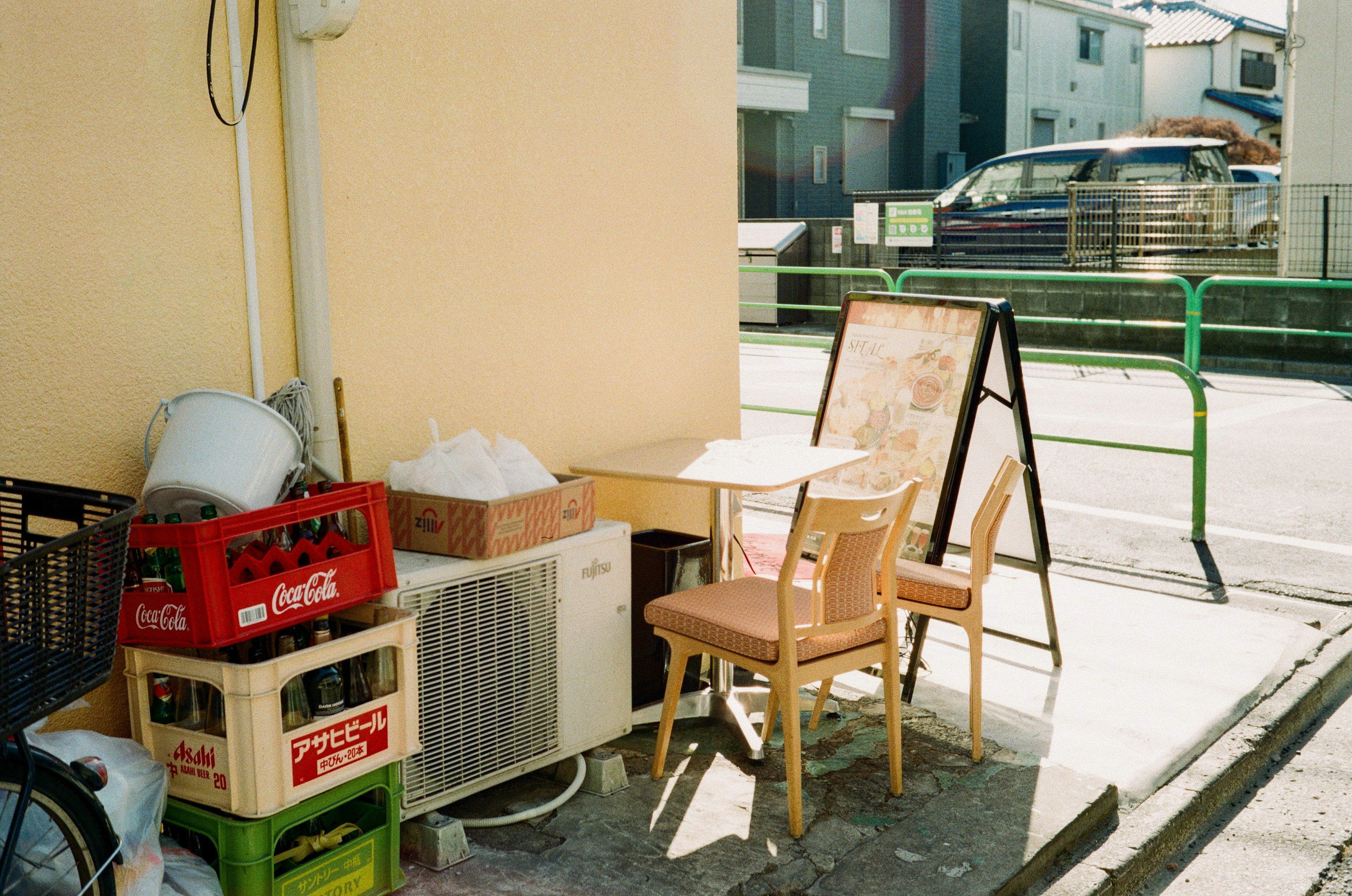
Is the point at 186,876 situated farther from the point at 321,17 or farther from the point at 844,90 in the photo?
the point at 844,90

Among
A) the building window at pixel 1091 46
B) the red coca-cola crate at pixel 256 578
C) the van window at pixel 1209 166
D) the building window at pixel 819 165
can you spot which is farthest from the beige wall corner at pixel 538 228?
the building window at pixel 1091 46

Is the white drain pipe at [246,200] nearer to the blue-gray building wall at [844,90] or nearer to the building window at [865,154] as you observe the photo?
the blue-gray building wall at [844,90]

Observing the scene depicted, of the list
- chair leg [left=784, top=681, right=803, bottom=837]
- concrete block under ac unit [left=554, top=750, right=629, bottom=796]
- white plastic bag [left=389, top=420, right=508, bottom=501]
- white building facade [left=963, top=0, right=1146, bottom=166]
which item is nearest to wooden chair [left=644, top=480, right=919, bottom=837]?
chair leg [left=784, top=681, right=803, bottom=837]

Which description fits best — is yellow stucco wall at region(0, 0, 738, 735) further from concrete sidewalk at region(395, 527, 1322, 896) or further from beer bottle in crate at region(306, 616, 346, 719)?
concrete sidewalk at region(395, 527, 1322, 896)

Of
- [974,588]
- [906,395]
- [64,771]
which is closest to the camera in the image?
[64,771]

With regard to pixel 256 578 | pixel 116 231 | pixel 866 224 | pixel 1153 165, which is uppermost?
pixel 1153 165

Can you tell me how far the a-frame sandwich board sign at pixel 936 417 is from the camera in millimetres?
4602

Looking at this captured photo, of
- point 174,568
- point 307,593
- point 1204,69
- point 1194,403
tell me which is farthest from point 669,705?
point 1204,69

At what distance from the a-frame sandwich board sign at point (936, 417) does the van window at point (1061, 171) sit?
11.9m

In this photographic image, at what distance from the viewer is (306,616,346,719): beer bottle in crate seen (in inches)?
114

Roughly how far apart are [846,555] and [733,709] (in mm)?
955

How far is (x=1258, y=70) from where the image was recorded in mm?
40938

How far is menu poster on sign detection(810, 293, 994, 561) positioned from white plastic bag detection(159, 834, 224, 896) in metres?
2.56

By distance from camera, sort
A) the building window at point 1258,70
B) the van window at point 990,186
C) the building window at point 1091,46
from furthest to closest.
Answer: the building window at point 1258,70 < the building window at point 1091,46 < the van window at point 990,186
